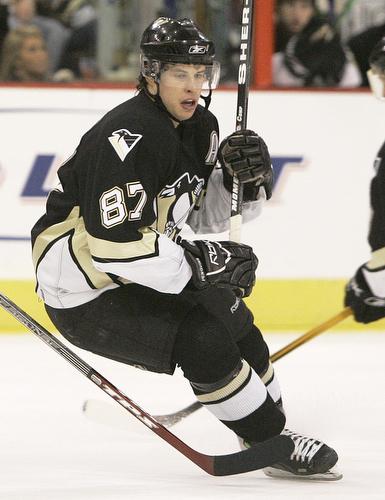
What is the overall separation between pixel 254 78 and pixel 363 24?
1.58ft

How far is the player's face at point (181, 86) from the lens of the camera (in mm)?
2561

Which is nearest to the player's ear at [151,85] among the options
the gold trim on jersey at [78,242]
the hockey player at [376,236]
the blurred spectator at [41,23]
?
the gold trim on jersey at [78,242]

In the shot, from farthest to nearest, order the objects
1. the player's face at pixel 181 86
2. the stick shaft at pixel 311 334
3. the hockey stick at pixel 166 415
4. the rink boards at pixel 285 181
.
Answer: the rink boards at pixel 285 181 → the stick shaft at pixel 311 334 → the hockey stick at pixel 166 415 → the player's face at pixel 181 86

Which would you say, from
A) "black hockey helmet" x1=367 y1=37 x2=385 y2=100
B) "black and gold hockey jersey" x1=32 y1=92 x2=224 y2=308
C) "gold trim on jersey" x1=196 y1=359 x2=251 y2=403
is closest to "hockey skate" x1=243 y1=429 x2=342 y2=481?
"gold trim on jersey" x1=196 y1=359 x2=251 y2=403

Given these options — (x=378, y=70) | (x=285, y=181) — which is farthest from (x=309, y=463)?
(x=285, y=181)

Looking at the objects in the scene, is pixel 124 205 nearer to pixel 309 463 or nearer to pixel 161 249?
pixel 161 249

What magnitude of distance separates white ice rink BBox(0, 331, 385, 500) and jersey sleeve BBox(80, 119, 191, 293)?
50 cm

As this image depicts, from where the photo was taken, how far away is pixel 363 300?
10.5ft

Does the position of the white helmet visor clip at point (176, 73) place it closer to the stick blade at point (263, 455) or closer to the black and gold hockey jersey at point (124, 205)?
the black and gold hockey jersey at point (124, 205)

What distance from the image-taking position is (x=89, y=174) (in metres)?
2.52

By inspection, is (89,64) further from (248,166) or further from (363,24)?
(248,166)

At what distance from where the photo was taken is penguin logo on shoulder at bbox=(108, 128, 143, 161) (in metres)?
2.46

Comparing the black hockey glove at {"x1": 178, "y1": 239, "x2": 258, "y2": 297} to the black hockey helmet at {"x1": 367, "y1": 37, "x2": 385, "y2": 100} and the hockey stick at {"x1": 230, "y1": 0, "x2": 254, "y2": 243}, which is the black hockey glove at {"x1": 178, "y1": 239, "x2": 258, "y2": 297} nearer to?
the hockey stick at {"x1": 230, "y1": 0, "x2": 254, "y2": 243}

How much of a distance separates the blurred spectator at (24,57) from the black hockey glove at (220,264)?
2130mm
